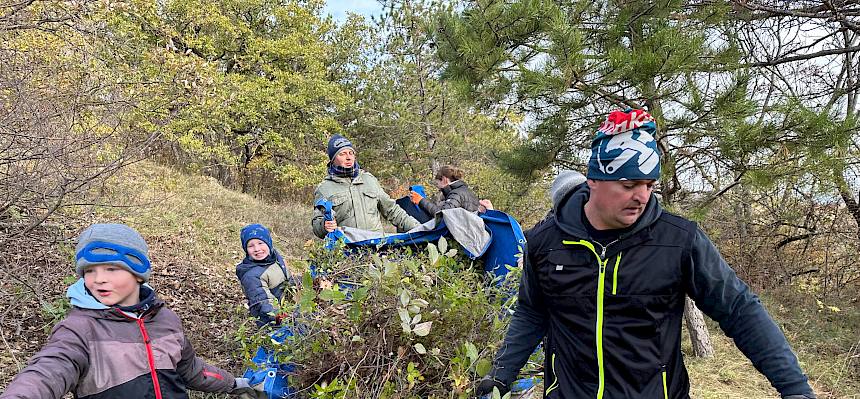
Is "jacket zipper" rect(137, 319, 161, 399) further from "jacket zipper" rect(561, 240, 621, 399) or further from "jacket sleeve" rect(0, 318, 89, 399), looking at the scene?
"jacket zipper" rect(561, 240, 621, 399)

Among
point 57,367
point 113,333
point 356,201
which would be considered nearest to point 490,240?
point 356,201

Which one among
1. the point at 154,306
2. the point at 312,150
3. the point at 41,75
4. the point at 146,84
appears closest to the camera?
the point at 154,306

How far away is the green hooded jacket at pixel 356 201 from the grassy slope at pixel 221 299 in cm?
53

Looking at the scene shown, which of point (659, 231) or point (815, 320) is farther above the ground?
point (659, 231)

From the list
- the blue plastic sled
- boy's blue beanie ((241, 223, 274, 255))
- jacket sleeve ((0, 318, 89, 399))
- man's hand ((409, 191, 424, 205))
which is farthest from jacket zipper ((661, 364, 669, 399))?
man's hand ((409, 191, 424, 205))

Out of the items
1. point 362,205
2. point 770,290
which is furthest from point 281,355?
point 770,290

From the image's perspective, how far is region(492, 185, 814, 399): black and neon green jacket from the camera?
1.52 meters

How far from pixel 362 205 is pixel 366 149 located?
34.6 ft

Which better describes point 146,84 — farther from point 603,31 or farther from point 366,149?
point 366,149

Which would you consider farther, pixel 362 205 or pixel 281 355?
pixel 362 205

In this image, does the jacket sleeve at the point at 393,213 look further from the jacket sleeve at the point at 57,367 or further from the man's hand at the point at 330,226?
the jacket sleeve at the point at 57,367

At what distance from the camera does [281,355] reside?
7.97 ft

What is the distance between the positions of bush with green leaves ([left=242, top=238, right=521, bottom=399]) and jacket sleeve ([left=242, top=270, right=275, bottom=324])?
1.21 metres

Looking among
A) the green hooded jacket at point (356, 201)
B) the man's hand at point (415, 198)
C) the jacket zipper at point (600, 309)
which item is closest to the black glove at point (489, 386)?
the jacket zipper at point (600, 309)
